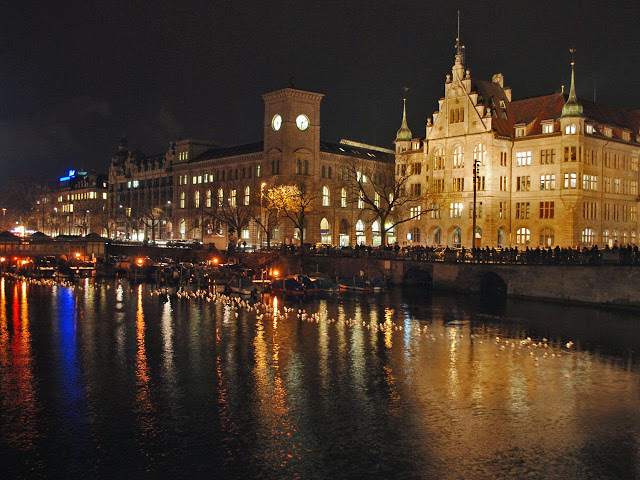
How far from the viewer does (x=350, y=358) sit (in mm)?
37375

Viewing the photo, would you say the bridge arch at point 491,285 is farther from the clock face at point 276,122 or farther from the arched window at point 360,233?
the clock face at point 276,122

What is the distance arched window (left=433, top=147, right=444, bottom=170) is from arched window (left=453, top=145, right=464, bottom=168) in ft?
7.65

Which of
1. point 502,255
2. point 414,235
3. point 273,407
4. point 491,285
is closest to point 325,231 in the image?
point 414,235

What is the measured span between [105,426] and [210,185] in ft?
395

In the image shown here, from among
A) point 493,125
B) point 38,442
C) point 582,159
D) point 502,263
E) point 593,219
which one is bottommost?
point 38,442

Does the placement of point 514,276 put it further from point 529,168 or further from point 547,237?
point 529,168

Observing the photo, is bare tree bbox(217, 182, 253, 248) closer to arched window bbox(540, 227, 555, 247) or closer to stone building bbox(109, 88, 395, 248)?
stone building bbox(109, 88, 395, 248)

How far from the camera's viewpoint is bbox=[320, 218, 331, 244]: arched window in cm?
12462

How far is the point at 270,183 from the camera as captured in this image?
120875 mm

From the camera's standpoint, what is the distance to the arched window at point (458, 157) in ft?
288

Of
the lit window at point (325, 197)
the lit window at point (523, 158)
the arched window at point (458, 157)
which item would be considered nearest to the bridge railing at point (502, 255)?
the arched window at point (458, 157)

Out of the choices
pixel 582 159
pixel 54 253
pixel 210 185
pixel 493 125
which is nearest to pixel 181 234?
pixel 210 185

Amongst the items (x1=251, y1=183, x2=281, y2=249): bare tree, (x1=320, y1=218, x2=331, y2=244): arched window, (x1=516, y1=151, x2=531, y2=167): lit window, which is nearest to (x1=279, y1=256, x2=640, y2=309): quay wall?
(x1=516, y1=151, x2=531, y2=167): lit window

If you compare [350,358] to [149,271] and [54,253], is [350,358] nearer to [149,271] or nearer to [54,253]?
[149,271]
